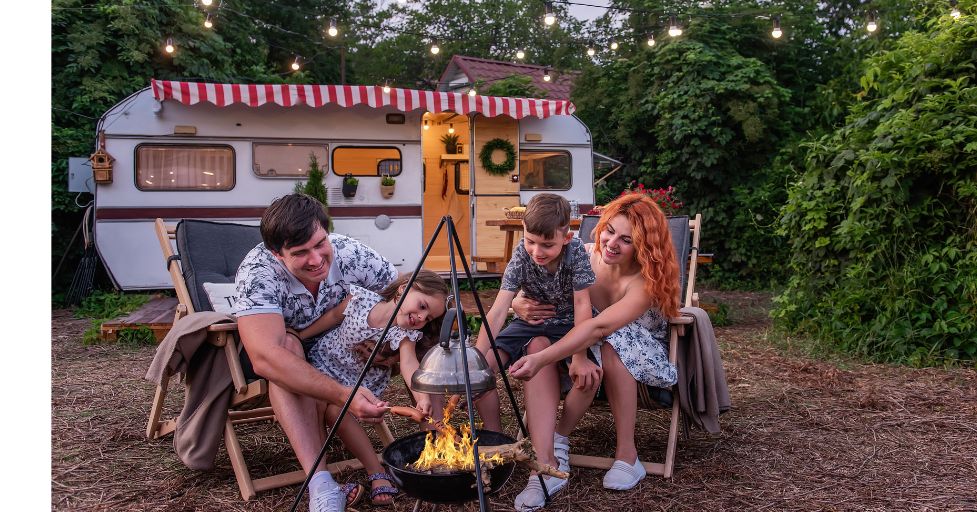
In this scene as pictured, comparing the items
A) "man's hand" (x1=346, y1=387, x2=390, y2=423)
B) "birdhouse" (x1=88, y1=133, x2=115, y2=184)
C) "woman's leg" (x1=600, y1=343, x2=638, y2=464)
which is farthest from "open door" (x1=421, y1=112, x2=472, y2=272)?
"man's hand" (x1=346, y1=387, x2=390, y2=423)

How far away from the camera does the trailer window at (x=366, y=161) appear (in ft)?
27.5

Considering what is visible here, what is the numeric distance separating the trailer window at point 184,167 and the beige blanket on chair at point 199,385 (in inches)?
216

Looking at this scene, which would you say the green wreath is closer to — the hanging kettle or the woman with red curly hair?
the woman with red curly hair

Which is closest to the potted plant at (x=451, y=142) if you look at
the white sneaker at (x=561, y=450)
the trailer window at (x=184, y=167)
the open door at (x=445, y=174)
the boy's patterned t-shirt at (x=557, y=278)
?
the open door at (x=445, y=174)

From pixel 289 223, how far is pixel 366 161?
6.13 metres

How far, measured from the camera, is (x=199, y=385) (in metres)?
2.84

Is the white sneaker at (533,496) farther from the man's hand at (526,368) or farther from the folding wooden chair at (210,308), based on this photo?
the folding wooden chair at (210,308)

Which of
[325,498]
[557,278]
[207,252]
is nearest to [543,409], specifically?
[557,278]

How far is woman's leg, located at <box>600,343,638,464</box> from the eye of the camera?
2885 mm

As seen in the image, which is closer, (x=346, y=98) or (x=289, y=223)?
(x=289, y=223)

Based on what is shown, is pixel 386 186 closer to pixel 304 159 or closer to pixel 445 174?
pixel 304 159

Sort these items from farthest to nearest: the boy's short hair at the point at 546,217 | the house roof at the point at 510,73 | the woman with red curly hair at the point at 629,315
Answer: the house roof at the point at 510,73, the woman with red curly hair at the point at 629,315, the boy's short hair at the point at 546,217

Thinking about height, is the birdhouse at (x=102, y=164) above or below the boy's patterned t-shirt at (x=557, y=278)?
above

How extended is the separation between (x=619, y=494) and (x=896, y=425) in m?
1.75
